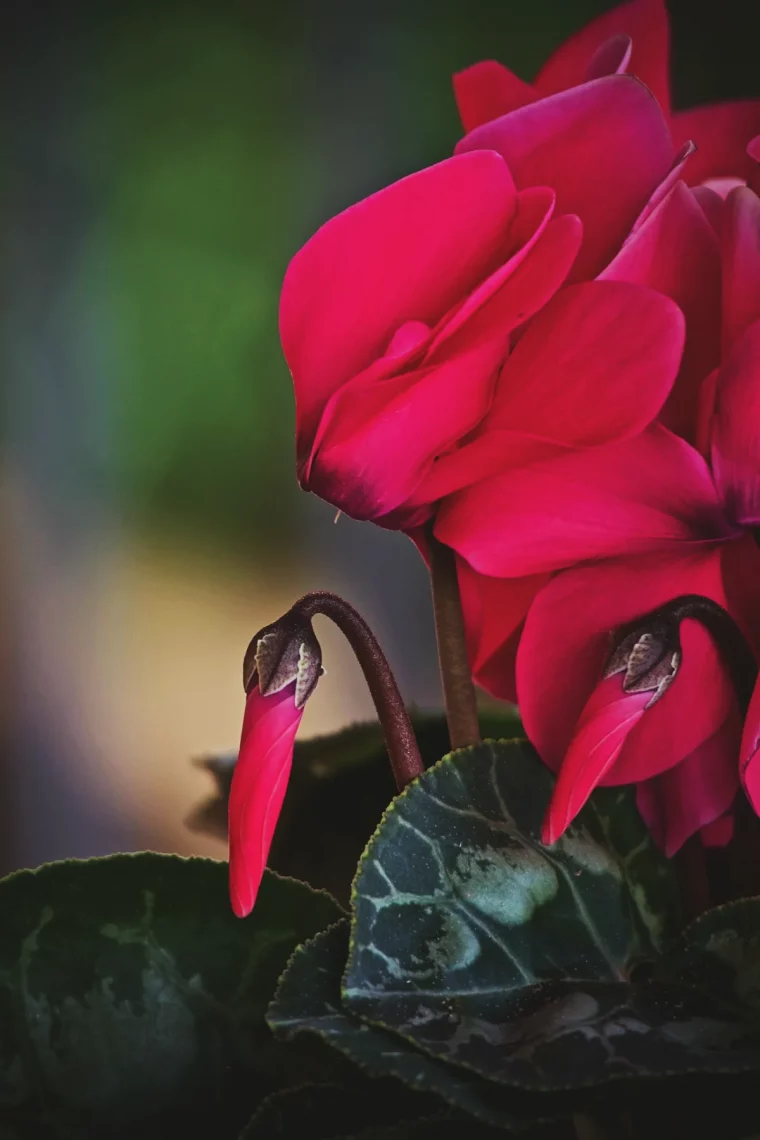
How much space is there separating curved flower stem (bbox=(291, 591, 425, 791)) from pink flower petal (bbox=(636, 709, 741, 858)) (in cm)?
12

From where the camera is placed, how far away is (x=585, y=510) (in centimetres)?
49

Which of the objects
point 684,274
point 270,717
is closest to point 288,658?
point 270,717

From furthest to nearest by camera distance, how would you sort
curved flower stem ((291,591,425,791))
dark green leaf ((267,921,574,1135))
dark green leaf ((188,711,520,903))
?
dark green leaf ((188,711,520,903)) → curved flower stem ((291,591,425,791)) → dark green leaf ((267,921,574,1135))

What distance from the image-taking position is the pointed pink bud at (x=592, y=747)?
1.42 ft

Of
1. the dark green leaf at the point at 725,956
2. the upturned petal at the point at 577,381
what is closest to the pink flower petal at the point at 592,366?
the upturned petal at the point at 577,381

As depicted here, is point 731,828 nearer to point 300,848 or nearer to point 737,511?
point 737,511

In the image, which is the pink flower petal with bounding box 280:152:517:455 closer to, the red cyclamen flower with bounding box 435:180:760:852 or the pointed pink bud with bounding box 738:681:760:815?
the red cyclamen flower with bounding box 435:180:760:852

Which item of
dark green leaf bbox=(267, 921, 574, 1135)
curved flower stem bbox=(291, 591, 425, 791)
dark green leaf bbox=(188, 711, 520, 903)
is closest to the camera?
dark green leaf bbox=(267, 921, 574, 1135)

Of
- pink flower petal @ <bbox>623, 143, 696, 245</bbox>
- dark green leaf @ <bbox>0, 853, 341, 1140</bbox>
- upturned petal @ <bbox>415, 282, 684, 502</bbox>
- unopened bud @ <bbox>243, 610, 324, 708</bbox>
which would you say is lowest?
dark green leaf @ <bbox>0, 853, 341, 1140</bbox>

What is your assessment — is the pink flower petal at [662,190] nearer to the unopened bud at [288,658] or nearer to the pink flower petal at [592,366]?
the pink flower petal at [592,366]

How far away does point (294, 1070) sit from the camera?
1.67 feet

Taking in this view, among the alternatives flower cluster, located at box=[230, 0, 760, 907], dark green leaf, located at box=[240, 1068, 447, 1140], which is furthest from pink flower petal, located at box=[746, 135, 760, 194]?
dark green leaf, located at box=[240, 1068, 447, 1140]

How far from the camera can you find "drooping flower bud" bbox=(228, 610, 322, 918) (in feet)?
1.43

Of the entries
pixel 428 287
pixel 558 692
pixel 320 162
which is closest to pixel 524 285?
pixel 428 287
